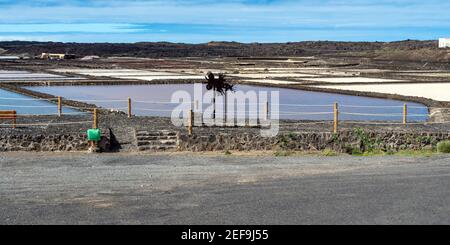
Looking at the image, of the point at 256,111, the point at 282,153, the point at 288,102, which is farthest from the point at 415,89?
the point at 282,153

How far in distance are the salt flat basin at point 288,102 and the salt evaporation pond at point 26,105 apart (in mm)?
2285

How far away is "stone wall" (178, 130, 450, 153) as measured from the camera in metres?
19.3

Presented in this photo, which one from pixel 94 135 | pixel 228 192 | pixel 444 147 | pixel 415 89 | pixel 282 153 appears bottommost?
pixel 282 153

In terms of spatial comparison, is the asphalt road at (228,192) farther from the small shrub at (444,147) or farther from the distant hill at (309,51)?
the distant hill at (309,51)

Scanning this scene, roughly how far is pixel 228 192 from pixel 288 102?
23603 mm

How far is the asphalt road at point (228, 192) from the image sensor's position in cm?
859

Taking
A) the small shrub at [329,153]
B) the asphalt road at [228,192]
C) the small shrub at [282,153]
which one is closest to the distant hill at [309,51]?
the small shrub at [329,153]

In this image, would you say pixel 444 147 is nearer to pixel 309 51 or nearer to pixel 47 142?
pixel 47 142

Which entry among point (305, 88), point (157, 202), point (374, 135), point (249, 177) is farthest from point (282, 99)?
point (157, 202)

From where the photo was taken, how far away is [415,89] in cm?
4219

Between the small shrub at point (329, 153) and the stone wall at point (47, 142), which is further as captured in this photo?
the stone wall at point (47, 142)

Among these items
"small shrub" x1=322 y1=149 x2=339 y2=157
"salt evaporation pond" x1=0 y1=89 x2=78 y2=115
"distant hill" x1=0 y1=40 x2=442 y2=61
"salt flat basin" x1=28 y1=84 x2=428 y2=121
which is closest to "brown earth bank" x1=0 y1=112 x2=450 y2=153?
"small shrub" x1=322 y1=149 x2=339 y2=157

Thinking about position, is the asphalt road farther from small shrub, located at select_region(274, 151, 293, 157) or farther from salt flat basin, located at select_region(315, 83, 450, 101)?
salt flat basin, located at select_region(315, 83, 450, 101)
